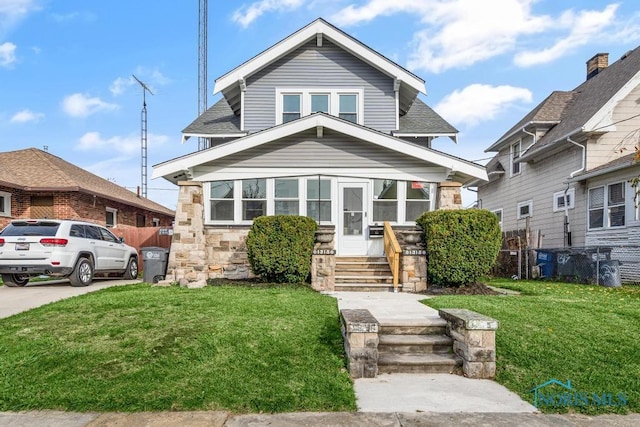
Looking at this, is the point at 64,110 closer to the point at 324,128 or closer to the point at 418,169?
the point at 324,128

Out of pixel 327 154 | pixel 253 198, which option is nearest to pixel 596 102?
pixel 327 154

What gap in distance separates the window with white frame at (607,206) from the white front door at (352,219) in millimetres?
8056

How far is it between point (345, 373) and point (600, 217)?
508 inches

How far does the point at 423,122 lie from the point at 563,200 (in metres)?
6.27

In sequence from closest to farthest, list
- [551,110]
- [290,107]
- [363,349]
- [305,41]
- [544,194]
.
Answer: [363,349], [305,41], [290,107], [544,194], [551,110]

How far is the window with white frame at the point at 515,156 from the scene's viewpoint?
18297 millimetres

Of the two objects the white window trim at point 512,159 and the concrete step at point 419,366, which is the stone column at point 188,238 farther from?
the white window trim at point 512,159

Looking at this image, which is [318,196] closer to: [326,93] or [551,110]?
[326,93]

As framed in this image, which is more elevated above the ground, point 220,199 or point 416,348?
point 220,199

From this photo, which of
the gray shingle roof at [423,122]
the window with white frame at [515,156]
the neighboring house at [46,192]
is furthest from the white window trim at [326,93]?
the neighboring house at [46,192]

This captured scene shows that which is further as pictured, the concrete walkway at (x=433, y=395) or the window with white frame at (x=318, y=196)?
the window with white frame at (x=318, y=196)

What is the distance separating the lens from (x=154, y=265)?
35.1ft

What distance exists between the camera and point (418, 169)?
1139cm

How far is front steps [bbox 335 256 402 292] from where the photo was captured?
366 inches
